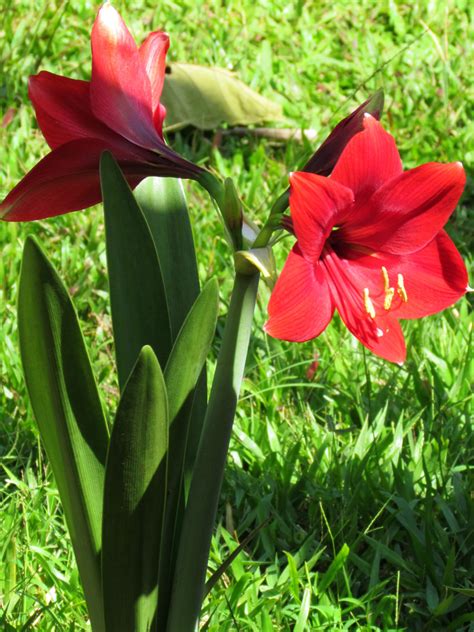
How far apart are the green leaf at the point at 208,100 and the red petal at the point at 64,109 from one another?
7.44 ft

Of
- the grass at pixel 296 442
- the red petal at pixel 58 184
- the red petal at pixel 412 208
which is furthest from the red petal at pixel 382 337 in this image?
the grass at pixel 296 442

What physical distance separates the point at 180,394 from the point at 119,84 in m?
0.46

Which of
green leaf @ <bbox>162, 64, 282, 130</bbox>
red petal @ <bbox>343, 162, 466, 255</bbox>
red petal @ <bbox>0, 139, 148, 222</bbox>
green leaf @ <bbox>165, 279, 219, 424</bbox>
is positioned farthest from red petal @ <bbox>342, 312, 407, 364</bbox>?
green leaf @ <bbox>162, 64, 282, 130</bbox>

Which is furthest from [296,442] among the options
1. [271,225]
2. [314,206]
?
[314,206]

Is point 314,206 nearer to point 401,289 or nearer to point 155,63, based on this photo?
point 401,289

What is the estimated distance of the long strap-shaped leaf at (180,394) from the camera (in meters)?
1.41

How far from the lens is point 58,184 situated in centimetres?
140

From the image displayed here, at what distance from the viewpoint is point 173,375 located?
1444mm

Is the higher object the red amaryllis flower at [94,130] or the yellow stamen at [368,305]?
the red amaryllis flower at [94,130]

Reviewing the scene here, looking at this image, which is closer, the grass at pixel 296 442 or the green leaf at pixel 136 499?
the green leaf at pixel 136 499

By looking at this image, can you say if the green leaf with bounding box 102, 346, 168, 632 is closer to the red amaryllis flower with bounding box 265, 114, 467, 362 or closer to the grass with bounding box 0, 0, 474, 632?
the red amaryllis flower with bounding box 265, 114, 467, 362

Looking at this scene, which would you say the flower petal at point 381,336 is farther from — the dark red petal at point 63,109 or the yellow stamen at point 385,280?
the dark red petal at point 63,109

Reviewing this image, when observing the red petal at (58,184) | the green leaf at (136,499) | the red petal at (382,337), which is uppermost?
the red petal at (58,184)

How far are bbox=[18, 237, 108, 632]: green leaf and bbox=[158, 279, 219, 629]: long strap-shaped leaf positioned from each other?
0.11 meters
